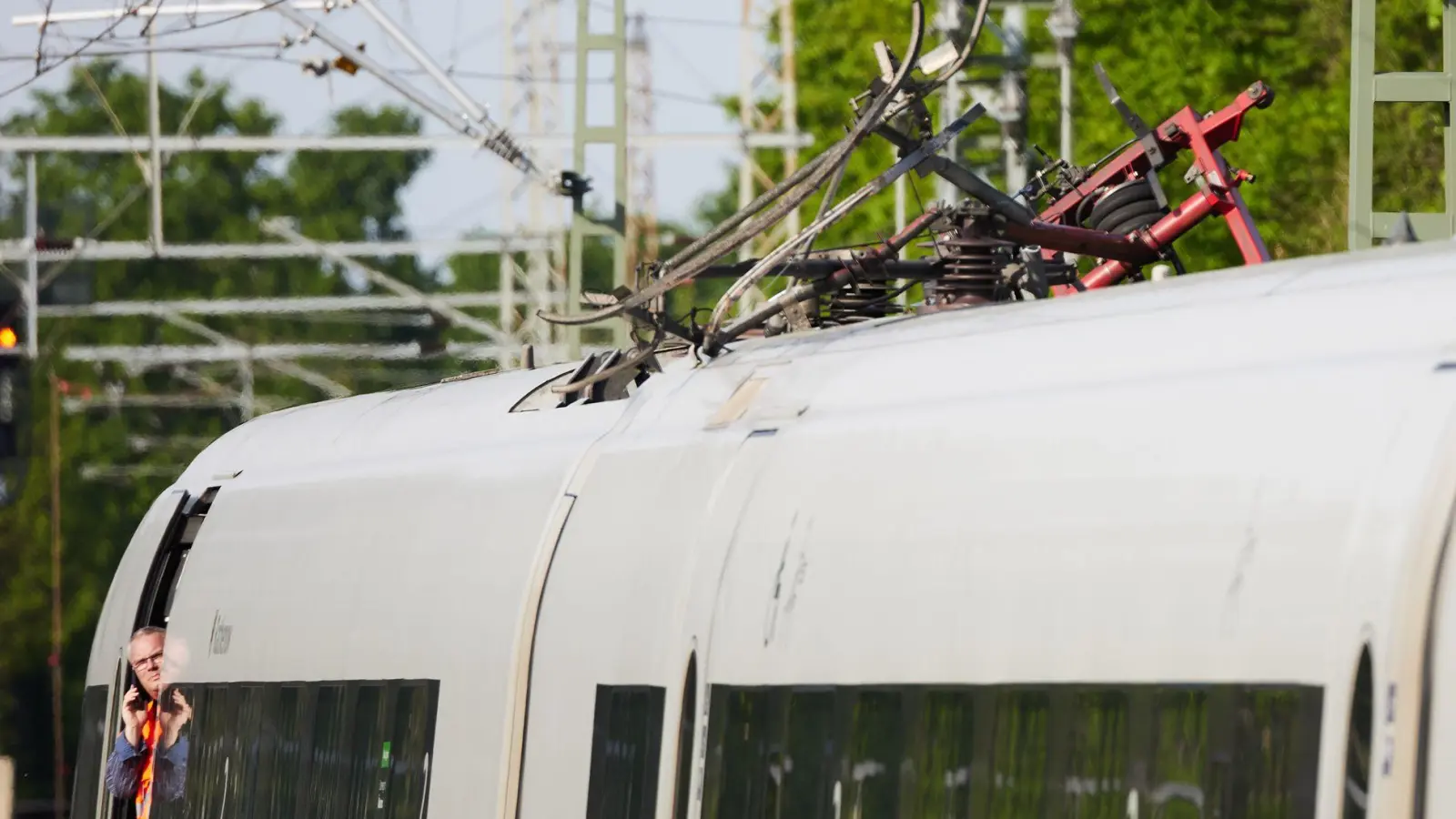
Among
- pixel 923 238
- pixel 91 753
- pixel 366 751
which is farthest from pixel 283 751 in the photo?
pixel 923 238

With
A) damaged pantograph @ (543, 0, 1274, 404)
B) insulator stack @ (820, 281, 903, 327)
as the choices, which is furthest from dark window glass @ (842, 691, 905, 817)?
insulator stack @ (820, 281, 903, 327)

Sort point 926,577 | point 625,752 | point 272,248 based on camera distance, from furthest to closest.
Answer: point 272,248, point 625,752, point 926,577

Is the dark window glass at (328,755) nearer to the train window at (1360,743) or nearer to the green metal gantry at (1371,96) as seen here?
the train window at (1360,743)

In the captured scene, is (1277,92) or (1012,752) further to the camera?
(1277,92)

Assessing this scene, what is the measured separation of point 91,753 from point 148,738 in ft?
2.13

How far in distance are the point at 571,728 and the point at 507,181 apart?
44.2 m

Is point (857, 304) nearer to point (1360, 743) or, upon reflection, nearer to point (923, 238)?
point (923, 238)

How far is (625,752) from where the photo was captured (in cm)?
638

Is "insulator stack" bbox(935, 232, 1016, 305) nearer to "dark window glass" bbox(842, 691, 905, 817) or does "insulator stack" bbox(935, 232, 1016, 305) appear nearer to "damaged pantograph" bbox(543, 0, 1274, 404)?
"damaged pantograph" bbox(543, 0, 1274, 404)

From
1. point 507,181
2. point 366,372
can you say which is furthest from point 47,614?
point 366,372

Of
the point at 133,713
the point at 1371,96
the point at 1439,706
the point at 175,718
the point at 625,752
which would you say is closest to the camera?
the point at 1439,706

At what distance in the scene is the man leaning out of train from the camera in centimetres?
967

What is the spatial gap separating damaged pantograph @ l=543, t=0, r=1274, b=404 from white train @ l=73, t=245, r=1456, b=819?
192 mm

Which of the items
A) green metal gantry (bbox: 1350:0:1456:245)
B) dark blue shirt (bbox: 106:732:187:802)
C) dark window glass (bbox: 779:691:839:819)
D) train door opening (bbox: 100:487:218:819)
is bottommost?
dark blue shirt (bbox: 106:732:187:802)
